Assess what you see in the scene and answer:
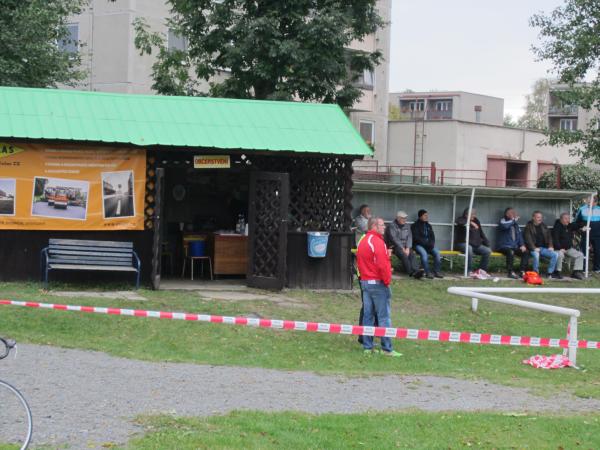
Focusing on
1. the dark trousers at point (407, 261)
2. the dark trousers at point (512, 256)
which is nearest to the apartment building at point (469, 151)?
the dark trousers at point (512, 256)

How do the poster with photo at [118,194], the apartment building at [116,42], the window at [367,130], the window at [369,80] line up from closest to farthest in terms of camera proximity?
1. the poster with photo at [118,194]
2. the apartment building at [116,42]
3. the window at [369,80]
4. the window at [367,130]

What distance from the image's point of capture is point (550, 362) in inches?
459

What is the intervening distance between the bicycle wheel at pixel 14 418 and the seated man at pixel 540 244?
1645cm

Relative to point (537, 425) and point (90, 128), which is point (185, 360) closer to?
point (537, 425)

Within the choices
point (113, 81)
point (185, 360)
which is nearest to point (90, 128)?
point (185, 360)

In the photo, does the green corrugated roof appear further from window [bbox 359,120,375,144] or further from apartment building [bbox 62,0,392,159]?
window [bbox 359,120,375,144]

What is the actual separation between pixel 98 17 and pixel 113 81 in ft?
8.04

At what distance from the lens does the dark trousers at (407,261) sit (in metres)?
19.7

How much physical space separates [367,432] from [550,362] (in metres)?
4.89

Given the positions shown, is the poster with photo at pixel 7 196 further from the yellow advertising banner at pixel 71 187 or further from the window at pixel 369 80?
the window at pixel 369 80

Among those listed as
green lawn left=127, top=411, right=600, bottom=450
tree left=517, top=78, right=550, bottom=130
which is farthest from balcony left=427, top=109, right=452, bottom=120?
green lawn left=127, top=411, right=600, bottom=450

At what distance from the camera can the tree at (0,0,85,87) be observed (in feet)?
75.5

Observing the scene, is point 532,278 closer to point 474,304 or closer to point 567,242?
point 567,242

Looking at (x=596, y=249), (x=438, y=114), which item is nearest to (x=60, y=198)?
(x=596, y=249)
